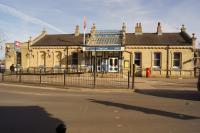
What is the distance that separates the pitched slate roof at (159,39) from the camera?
48594 mm

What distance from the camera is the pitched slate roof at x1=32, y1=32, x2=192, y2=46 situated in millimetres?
48719

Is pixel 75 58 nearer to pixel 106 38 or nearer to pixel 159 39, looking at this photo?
pixel 106 38

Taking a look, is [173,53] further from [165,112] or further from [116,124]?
[116,124]

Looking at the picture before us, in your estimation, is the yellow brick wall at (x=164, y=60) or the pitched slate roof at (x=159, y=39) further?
the pitched slate roof at (x=159, y=39)

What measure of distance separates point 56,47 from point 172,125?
42.9 meters

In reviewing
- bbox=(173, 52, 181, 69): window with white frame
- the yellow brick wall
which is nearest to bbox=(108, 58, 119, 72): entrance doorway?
the yellow brick wall

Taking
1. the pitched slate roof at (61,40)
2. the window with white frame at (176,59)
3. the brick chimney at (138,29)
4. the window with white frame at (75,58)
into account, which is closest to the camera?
the window with white frame at (176,59)

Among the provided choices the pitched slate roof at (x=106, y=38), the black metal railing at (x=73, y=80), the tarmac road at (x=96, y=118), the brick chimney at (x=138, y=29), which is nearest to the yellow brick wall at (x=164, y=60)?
the pitched slate roof at (x=106, y=38)

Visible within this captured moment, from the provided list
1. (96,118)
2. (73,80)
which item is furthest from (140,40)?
(96,118)

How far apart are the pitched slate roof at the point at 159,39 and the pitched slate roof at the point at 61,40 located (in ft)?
24.9

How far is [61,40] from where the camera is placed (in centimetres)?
5416

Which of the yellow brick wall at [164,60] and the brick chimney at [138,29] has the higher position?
the brick chimney at [138,29]

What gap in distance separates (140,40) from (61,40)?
487 inches

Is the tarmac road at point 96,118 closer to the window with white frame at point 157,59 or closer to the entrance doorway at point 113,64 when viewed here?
the entrance doorway at point 113,64
